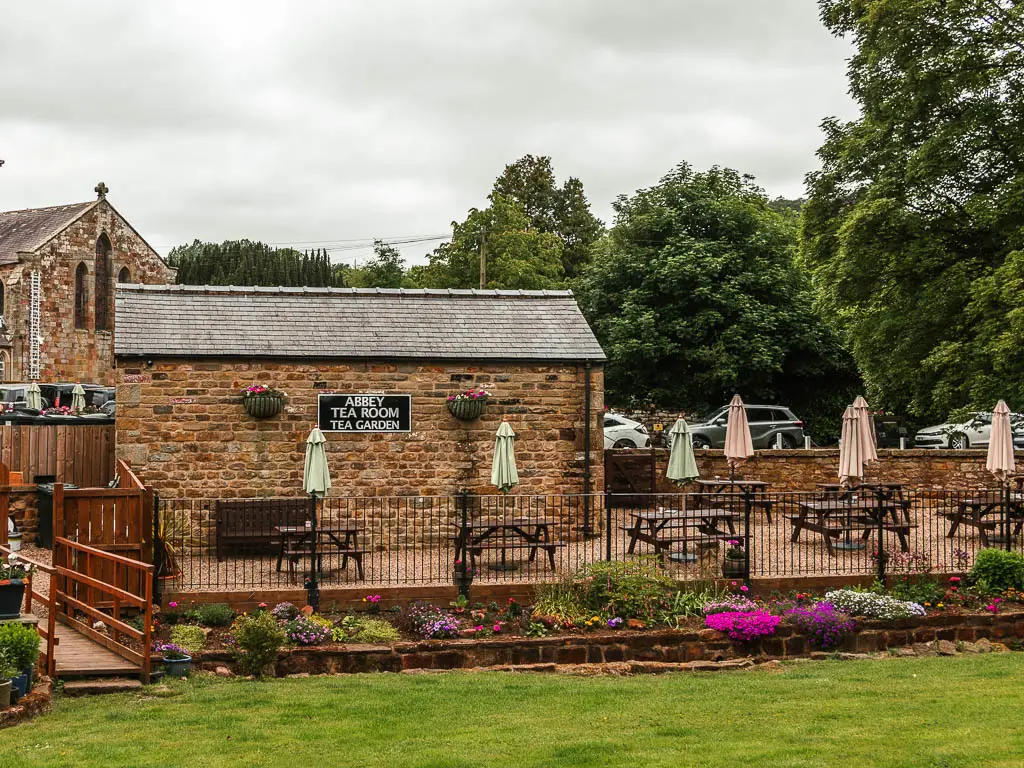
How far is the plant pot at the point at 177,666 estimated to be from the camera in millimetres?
11008

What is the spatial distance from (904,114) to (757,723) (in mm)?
16977

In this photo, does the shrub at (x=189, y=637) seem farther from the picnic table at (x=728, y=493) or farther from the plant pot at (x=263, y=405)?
the picnic table at (x=728, y=493)

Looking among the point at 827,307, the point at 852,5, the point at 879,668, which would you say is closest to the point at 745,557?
the point at 879,668

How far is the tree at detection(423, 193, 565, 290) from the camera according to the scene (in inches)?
1654

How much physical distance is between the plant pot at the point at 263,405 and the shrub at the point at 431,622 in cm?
499

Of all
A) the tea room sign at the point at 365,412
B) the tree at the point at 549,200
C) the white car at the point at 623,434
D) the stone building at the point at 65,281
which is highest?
the tree at the point at 549,200

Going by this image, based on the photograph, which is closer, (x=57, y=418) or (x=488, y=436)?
(x=488, y=436)

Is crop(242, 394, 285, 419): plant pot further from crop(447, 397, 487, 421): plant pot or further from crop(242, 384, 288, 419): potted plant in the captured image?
crop(447, 397, 487, 421): plant pot

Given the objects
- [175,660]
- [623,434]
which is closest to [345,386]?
[175,660]

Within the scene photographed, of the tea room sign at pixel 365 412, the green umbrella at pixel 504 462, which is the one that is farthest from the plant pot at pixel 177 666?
the tea room sign at pixel 365 412

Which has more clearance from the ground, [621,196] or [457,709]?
[621,196]

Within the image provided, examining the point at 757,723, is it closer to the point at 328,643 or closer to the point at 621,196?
the point at 328,643

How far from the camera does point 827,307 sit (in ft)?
80.8

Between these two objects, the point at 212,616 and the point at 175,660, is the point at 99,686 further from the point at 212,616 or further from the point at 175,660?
the point at 212,616
